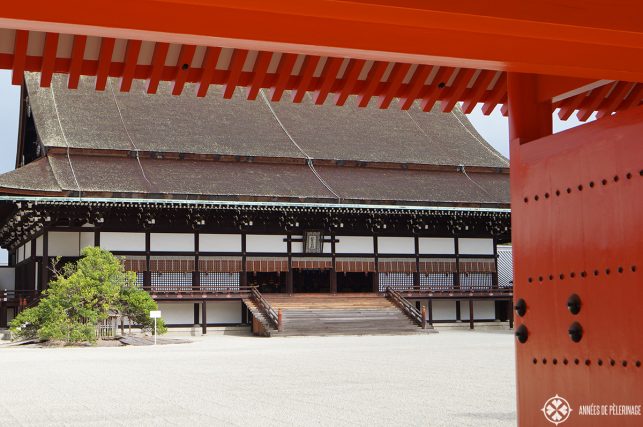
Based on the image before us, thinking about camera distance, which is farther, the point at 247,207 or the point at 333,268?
the point at 333,268

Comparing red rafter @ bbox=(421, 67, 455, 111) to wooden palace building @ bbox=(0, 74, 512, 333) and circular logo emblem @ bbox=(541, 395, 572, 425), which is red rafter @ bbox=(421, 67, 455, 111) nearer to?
circular logo emblem @ bbox=(541, 395, 572, 425)

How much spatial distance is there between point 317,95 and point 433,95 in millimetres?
708

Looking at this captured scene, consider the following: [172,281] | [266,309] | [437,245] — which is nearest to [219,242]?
[172,281]

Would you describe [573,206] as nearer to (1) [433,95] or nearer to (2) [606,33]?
(1) [433,95]

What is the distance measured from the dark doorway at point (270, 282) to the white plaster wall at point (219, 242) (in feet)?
15.2

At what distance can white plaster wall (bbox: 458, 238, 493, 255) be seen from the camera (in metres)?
28.6

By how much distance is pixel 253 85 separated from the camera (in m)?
4.73

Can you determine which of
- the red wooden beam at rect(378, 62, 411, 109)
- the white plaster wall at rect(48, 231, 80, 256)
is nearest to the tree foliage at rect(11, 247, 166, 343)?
the white plaster wall at rect(48, 231, 80, 256)

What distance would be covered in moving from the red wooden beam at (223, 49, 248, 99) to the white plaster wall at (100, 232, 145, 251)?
2132 cm

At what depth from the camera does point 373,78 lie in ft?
15.9

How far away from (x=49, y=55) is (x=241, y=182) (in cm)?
2302

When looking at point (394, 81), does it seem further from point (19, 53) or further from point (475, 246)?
point (475, 246)

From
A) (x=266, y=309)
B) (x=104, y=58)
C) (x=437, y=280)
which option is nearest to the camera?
(x=104, y=58)

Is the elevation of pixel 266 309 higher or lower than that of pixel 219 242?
lower
